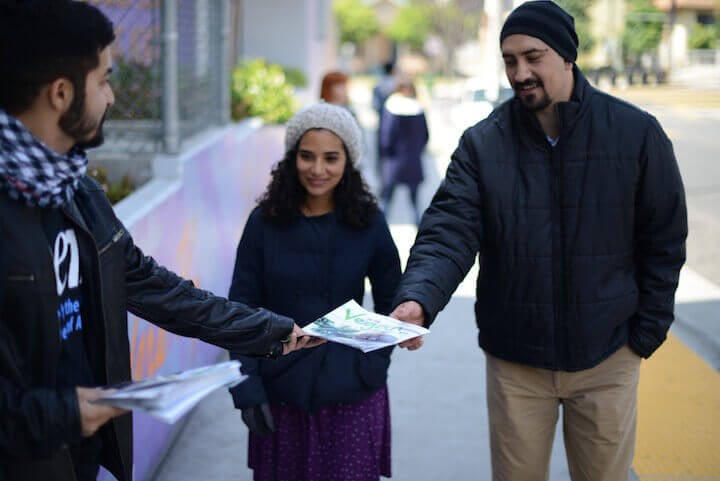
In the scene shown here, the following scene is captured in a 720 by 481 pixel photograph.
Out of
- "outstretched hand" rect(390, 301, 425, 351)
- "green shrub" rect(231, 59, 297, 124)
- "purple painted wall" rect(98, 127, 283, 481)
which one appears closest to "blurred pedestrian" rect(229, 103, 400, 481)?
"outstretched hand" rect(390, 301, 425, 351)

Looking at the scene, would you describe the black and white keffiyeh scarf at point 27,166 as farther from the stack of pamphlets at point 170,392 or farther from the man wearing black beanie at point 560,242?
the man wearing black beanie at point 560,242

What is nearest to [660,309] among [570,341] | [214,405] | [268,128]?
[570,341]

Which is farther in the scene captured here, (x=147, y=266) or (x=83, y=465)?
(x=147, y=266)

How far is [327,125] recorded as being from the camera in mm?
3600

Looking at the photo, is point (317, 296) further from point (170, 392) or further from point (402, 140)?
point (402, 140)

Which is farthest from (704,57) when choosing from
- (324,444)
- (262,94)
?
(324,444)

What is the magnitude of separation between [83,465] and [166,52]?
4.23 metres

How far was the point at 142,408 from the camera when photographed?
6.29 ft

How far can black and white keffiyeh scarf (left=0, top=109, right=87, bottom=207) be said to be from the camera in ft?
6.52

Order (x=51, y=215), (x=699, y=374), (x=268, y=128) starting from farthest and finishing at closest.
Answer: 1. (x=268, y=128)
2. (x=699, y=374)
3. (x=51, y=215)

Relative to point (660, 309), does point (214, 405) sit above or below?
below

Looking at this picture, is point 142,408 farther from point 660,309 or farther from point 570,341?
point 660,309

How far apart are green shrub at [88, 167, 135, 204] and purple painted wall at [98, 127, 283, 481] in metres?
0.32

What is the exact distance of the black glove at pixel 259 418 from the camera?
338cm
